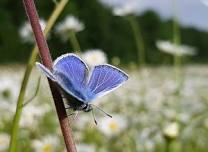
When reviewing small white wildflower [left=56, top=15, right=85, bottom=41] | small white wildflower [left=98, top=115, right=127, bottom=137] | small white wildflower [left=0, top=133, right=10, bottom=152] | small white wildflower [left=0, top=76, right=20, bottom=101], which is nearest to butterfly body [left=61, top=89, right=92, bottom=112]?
small white wildflower [left=0, top=133, right=10, bottom=152]

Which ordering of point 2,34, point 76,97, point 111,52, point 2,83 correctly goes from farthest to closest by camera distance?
point 111,52 → point 2,34 → point 2,83 → point 76,97

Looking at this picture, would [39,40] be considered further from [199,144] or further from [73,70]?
[199,144]

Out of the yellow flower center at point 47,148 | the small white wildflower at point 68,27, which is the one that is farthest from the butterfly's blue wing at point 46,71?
the small white wildflower at point 68,27

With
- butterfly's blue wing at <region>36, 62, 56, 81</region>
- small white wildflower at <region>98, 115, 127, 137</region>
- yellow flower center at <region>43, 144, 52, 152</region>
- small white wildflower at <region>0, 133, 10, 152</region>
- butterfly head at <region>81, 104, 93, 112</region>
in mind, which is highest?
butterfly's blue wing at <region>36, 62, 56, 81</region>

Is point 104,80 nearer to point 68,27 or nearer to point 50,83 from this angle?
point 50,83

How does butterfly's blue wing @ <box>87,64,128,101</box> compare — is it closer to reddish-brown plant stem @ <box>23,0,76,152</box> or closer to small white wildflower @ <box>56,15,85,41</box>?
reddish-brown plant stem @ <box>23,0,76,152</box>

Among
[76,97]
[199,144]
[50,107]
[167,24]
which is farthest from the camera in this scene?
[167,24]

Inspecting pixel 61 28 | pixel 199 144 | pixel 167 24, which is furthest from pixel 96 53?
pixel 167 24
